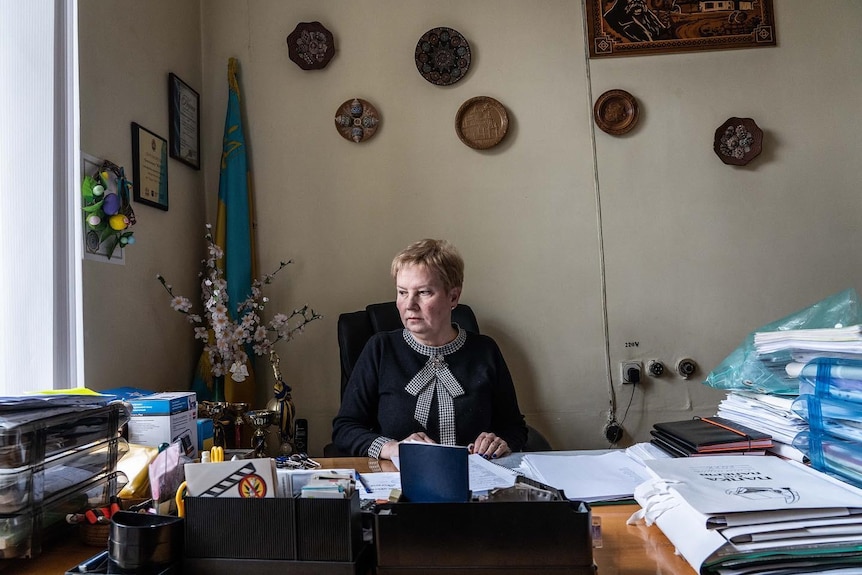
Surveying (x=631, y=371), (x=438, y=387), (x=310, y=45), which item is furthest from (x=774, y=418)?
(x=310, y=45)

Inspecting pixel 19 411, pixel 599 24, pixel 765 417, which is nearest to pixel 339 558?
pixel 19 411

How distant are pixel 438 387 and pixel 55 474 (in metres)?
1.06

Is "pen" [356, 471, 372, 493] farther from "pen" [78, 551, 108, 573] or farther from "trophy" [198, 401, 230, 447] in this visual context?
"trophy" [198, 401, 230, 447]

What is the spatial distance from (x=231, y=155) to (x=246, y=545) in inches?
82.3

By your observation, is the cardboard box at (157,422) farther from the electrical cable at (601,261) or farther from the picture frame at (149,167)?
the electrical cable at (601,261)

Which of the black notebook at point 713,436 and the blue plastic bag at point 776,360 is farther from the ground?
the blue plastic bag at point 776,360

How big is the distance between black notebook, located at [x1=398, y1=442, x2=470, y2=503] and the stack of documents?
32 cm

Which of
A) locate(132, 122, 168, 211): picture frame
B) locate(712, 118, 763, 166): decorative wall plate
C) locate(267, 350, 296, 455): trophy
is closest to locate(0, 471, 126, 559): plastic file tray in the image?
locate(267, 350, 296, 455): trophy

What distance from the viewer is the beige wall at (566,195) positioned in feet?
8.73

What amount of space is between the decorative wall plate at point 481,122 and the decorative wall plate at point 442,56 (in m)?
0.14

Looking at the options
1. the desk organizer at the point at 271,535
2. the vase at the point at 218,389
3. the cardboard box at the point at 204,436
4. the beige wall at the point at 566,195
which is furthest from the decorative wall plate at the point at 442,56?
the desk organizer at the point at 271,535

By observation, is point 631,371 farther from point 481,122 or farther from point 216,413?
point 216,413

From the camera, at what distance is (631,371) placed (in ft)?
8.63

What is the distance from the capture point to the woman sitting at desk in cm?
182
